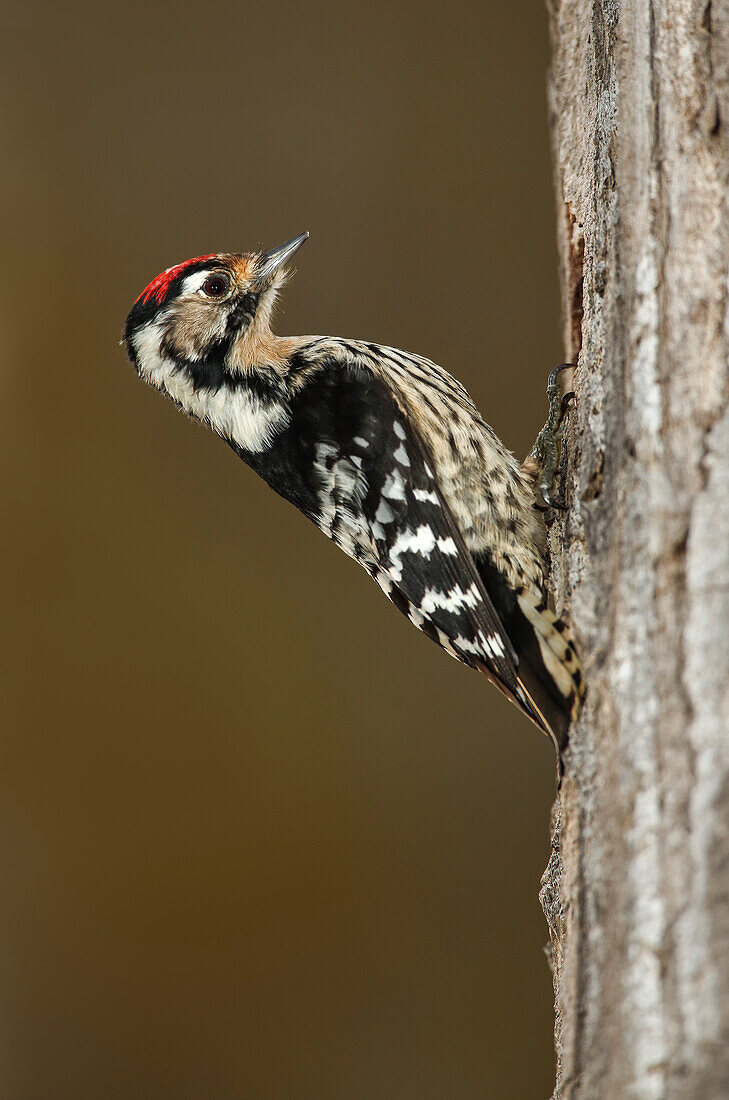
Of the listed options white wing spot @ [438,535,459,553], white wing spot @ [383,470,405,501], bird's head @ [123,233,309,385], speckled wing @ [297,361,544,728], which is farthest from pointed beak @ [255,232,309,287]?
white wing spot @ [438,535,459,553]

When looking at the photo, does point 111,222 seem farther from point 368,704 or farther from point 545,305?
point 368,704

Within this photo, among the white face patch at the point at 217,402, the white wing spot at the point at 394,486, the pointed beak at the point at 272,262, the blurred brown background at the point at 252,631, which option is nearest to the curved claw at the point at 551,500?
the white wing spot at the point at 394,486

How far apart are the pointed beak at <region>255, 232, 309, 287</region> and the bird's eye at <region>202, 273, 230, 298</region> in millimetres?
66

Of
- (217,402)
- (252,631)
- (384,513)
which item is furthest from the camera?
(252,631)

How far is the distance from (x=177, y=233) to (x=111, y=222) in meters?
0.23

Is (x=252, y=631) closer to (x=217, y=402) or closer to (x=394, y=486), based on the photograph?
(x=217, y=402)

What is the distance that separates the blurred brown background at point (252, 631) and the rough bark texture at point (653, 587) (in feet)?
7.07

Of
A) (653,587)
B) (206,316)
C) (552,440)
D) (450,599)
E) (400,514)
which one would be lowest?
(653,587)

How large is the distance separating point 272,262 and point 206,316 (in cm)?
19

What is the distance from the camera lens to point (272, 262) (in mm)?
1869

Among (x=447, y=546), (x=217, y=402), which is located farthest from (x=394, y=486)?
(x=217, y=402)

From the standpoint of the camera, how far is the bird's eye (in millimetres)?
1825

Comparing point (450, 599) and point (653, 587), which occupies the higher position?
point (450, 599)

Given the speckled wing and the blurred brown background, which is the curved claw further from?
the blurred brown background
